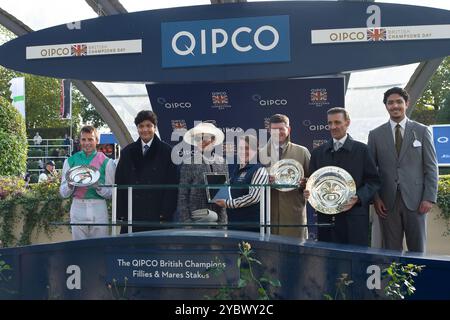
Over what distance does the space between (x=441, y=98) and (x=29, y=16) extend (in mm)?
38659

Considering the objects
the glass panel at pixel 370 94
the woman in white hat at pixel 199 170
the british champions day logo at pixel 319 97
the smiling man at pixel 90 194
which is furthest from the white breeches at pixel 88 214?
the glass panel at pixel 370 94

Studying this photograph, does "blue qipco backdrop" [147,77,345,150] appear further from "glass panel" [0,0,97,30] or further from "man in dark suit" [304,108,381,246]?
"man in dark suit" [304,108,381,246]

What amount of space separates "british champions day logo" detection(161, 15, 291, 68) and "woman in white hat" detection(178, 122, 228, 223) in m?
2.09

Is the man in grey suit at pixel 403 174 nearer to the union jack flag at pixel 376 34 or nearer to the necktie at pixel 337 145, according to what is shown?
the necktie at pixel 337 145

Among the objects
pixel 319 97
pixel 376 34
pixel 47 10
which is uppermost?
pixel 47 10

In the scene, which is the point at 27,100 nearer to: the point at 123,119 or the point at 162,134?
the point at 123,119

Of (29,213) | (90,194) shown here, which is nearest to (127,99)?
(29,213)

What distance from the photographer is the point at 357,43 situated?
24.4ft

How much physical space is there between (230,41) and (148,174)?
9.01 feet

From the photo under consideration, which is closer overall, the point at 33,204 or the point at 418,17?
the point at 418,17

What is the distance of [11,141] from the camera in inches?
587

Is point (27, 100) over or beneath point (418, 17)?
over

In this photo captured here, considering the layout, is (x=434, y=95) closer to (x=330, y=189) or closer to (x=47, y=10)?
(x=47, y=10)
